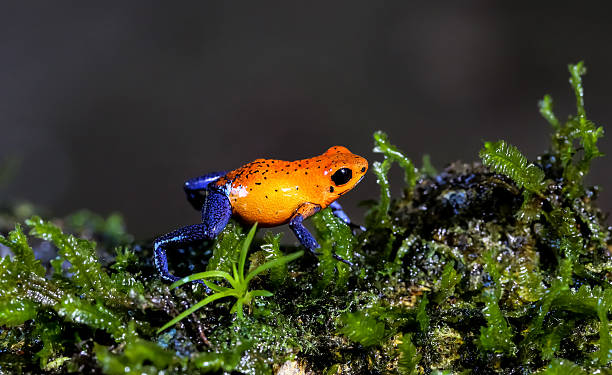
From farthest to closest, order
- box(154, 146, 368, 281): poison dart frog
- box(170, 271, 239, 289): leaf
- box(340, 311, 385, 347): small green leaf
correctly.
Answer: box(154, 146, 368, 281): poison dart frog
box(170, 271, 239, 289): leaf
box(340, 311, 385, 347): small green leaf

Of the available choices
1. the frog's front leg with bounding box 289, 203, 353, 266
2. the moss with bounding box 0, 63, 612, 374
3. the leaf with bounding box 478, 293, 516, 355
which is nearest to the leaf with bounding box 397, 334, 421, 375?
the moss with bounding box 0, 63, 612, 374

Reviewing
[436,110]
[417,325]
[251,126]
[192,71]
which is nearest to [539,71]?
[436,110]

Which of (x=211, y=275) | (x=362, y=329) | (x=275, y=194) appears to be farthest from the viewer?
(x=275, y=194)

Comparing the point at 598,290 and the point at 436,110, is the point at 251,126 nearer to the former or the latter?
the point at 436,110

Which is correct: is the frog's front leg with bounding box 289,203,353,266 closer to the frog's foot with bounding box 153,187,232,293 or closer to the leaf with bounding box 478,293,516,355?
the frog's foot with bounding box 153,187,232,293

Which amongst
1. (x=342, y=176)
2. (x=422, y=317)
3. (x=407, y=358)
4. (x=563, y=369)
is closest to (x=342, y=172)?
(x=342, y=176)

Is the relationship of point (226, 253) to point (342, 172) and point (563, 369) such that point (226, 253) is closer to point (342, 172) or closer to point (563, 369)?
point (342, 172)

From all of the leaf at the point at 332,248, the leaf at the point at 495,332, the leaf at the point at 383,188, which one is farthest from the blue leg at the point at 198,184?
the leaf at the point at 495,332

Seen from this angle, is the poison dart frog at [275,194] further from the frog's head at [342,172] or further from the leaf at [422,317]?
the leaf at [422,317]
